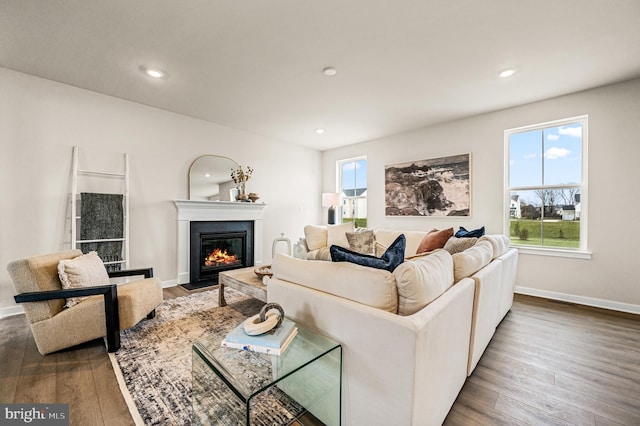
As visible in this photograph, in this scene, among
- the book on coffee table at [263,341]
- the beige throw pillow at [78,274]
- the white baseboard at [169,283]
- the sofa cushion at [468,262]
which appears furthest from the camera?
the white baseboard at [169,283]

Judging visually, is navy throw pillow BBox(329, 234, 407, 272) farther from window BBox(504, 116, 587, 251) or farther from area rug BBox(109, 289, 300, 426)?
window BBox(504, 116, 587, 251)

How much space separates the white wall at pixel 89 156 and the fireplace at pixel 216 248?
293mm

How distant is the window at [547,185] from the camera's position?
3.33 metres

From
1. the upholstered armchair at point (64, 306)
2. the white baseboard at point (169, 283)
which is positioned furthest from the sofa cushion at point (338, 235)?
the upholstered armchair at point (64, 306)

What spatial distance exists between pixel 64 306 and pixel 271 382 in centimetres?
220

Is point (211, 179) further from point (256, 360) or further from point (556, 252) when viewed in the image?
point (556, 252)

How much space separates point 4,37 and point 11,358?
8.91 feet

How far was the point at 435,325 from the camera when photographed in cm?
116

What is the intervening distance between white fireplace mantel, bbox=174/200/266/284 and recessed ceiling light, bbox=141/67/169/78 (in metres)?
1.74

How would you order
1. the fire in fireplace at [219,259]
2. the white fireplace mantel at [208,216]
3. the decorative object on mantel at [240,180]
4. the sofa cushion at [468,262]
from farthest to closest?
the decorative object on mantel at [240,180]
the fire in fireplace at [219,259]
the white fireplace mantel at [208,216]
the sofa cushion at [468,262]

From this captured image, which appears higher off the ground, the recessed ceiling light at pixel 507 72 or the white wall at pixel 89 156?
the recessed ceiling light at pixel 507 72

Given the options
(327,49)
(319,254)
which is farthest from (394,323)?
(319,254)

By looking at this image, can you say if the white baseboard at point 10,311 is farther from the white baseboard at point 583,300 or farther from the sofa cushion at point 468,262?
the white baseboard at point 583,300

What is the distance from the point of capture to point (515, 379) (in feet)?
5.84
